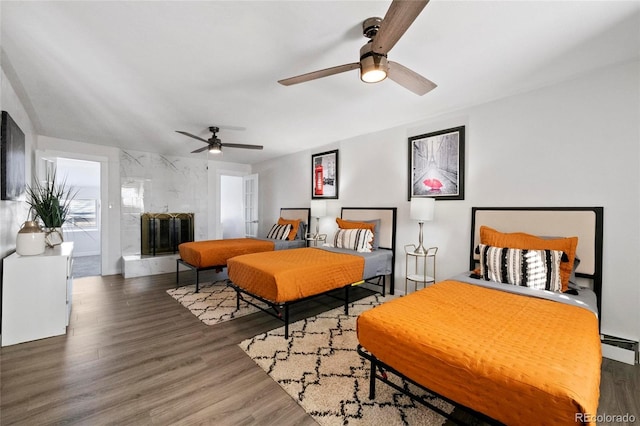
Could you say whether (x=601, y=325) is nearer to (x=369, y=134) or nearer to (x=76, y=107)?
(x=369, y=134)

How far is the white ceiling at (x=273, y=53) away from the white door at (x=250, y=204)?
305 centimetres

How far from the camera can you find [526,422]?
41.6 inches

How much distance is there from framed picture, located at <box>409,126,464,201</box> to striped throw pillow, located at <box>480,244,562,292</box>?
1087 mm

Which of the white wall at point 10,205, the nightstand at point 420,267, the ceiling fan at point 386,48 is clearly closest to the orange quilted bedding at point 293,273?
the nightstand at point 420,267

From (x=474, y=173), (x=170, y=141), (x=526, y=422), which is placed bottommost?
(x=526, y=422)

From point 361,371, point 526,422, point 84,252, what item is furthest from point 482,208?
point 84,252

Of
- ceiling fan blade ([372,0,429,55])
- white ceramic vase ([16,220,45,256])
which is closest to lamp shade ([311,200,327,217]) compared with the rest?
ceiling fan blade ([372,0,429,55])

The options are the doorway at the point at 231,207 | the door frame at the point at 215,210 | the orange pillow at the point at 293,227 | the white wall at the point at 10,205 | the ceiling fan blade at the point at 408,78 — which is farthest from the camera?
the doorway at the point at 231,207

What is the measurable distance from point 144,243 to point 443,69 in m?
6.12

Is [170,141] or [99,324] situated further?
[170,141]

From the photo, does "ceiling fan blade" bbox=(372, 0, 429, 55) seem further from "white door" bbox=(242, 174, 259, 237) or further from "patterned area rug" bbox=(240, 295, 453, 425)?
"white door" bbox=(242, 174, 259, 237)

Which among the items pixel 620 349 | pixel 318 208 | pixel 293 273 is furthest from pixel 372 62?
pixel 318 208

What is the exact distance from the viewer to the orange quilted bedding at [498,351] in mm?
1034

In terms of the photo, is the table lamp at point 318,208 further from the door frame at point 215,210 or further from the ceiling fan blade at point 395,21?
the ceiling fan blade at point 395,21
